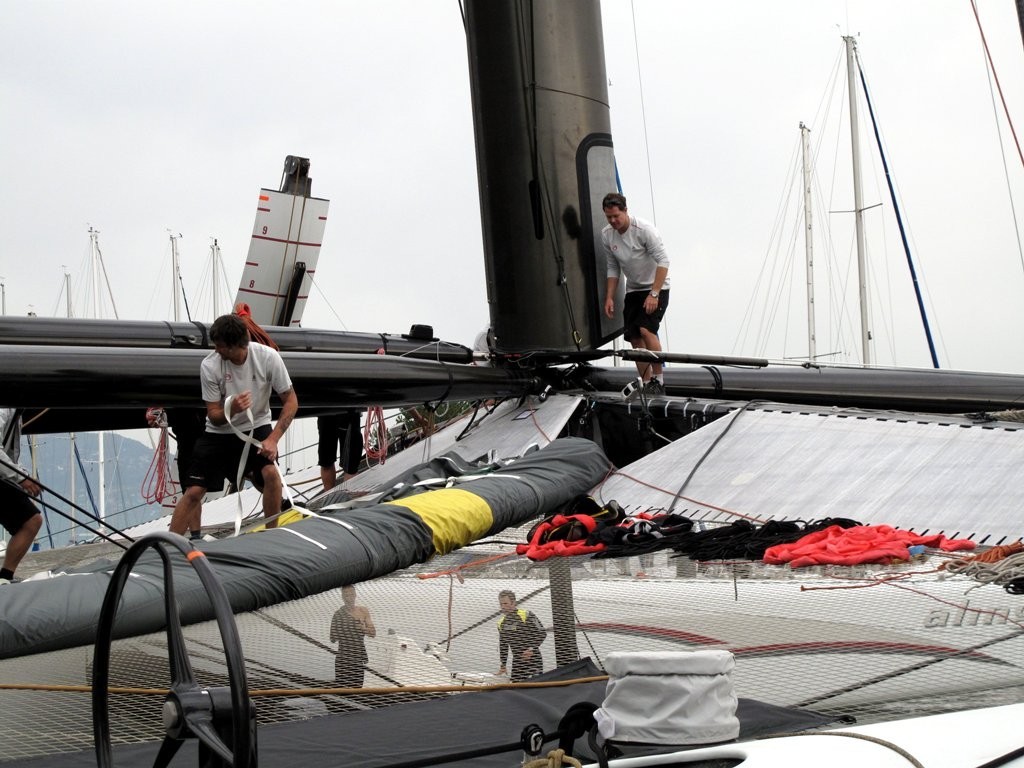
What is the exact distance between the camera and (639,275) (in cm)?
691

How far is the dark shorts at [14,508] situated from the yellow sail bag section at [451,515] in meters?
1.88

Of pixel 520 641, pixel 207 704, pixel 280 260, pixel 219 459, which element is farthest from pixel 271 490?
pixel 280 260

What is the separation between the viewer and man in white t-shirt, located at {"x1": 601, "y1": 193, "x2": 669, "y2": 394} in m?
6.76

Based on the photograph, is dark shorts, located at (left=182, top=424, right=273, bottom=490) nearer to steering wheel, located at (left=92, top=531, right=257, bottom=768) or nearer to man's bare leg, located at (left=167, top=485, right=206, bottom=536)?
man's bare leg, located at (left=167, top=485, right=206, bottom=536)

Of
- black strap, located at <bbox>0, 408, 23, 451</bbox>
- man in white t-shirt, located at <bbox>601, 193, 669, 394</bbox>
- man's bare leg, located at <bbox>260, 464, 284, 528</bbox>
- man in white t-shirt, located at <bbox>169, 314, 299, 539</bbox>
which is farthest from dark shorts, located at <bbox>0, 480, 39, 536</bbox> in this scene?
man in white t-shirt, located at <bbox>601, 193, 669, 394</bbox>

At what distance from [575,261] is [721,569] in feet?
11.7

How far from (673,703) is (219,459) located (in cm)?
361

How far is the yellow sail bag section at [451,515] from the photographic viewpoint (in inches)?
184

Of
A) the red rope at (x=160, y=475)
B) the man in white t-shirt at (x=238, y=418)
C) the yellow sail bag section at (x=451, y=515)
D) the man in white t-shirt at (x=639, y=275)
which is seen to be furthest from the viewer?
the red rope at (x=160, y=475)

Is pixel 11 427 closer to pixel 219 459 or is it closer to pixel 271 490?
pixel 219 459

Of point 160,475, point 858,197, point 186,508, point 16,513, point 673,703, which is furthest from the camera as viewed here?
point 858,197

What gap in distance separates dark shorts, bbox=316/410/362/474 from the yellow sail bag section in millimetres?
3095

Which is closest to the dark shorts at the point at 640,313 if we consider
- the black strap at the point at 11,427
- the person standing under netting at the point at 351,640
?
the black strap at the point at 11,427

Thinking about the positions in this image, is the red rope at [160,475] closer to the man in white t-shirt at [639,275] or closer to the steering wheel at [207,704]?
the man in white t-shirt at [639,275]
